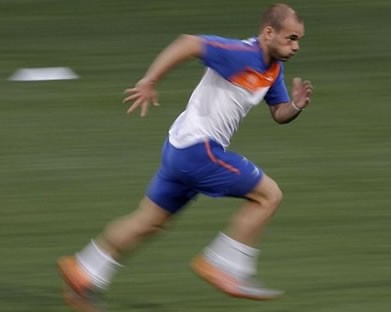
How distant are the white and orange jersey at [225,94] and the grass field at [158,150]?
0.89m

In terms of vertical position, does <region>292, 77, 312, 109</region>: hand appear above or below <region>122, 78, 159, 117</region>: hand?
below

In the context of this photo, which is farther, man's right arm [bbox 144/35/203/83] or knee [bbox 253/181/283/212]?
knee [bbox 253/181/283/212]

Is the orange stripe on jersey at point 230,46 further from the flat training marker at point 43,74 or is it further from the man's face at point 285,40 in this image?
the flat training marker at point 43,74

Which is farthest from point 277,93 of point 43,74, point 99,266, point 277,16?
point 43,74

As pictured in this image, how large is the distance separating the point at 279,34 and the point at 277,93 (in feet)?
1.25

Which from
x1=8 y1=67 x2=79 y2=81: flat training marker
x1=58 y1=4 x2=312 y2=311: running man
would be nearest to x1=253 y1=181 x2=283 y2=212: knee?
x1=58 y1=4 x2=312 y2=311: running man

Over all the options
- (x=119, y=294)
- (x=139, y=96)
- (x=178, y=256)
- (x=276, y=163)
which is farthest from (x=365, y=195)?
(x=139, y=96)

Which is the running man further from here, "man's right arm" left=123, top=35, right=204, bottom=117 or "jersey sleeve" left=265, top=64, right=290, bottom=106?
"man's right arm" left=123, top=35, right=204, bottom=117

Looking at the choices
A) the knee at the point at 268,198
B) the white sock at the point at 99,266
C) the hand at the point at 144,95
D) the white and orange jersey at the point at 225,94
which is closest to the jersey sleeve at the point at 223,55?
the white and orange jersey at the point at 225,94

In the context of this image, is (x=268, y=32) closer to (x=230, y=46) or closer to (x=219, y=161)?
(x=230, y=46)

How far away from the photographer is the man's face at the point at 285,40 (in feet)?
20.2

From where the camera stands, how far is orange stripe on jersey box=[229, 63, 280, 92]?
6.14 meters

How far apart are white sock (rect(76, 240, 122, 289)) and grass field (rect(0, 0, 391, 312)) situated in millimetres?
271

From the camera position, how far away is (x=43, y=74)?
12.2 metres
